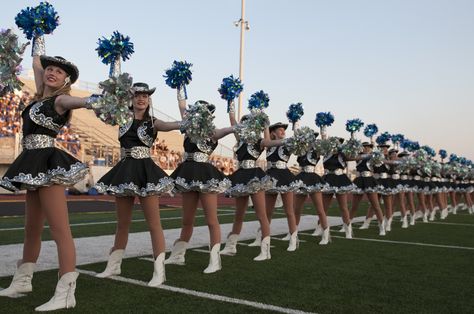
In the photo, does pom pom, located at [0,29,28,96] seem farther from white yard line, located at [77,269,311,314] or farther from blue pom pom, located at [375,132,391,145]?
blue pom pom, located at [375,132,391,145]

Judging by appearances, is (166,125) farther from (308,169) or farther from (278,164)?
(308,169)

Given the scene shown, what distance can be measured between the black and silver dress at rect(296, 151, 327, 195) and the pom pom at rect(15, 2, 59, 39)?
5.05m

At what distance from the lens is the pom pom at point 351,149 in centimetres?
945

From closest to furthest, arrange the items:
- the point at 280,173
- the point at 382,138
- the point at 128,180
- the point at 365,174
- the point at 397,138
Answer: the point at 128,180
the point at 280,173
the point at 365,174
the point at 382,138
the point at 397,138

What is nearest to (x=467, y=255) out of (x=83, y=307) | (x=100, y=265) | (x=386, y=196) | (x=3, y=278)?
(x=386, y=196)

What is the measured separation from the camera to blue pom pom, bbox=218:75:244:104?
6289 millimetres

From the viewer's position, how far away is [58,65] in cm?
404

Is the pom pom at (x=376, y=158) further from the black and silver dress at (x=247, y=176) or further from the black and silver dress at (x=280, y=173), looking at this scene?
the black and silver dress at (x=247, y=176)

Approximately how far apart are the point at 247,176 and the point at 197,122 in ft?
5.49

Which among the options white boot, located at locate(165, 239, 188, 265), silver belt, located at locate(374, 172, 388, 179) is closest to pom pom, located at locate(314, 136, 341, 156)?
white boot, located at locate(165, 239, 188, 265)

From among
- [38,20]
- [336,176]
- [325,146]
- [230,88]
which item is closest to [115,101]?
[38,20]

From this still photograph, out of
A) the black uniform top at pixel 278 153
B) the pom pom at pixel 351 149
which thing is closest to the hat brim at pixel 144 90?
the black uniform top at pixel 278 153

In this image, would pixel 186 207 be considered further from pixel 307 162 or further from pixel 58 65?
pixel 307 162

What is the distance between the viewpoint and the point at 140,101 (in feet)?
16.7
